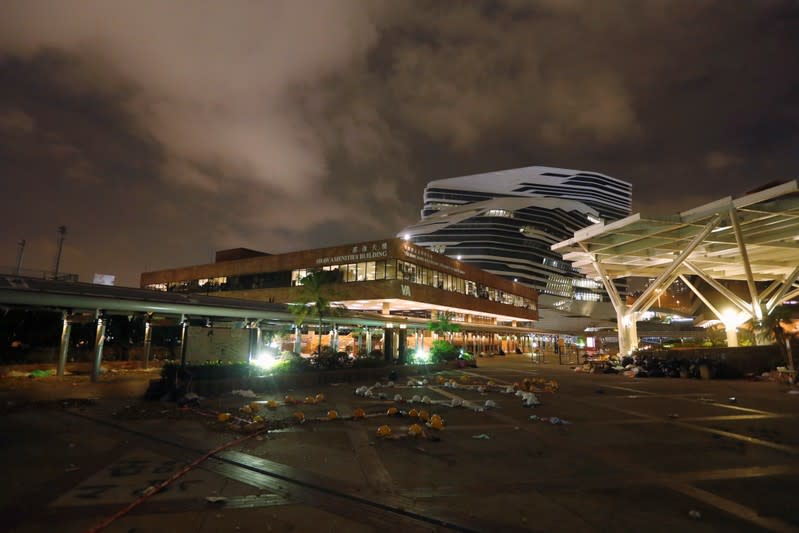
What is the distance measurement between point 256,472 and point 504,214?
418 ft

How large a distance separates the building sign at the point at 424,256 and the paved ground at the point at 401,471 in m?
35.2

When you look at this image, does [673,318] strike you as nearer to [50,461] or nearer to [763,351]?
[763,351]

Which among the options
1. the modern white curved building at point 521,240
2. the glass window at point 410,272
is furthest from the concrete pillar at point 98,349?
the modern white curved building at point 521,240

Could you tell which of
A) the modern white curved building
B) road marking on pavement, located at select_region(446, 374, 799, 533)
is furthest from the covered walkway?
the modern white curved building

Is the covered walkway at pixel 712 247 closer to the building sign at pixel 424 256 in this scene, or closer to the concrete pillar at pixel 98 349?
the building sign at pixel 424 256

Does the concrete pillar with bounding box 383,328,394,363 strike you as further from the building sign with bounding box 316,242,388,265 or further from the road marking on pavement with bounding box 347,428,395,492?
the building sign with bounding box 316,242,388,265

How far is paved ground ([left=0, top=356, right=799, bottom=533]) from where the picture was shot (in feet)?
16.7

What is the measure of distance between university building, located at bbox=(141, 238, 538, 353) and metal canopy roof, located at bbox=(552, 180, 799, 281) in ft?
55.9

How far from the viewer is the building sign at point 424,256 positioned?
47875mm

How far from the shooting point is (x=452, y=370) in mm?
32438

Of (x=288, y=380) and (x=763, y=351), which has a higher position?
(x=763, y=351)

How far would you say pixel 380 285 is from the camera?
46.7 m

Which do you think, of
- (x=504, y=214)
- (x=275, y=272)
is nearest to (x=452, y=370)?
(x=275, y=272)

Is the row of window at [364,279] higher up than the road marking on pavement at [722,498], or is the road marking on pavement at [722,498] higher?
the row of window at [364,279]
